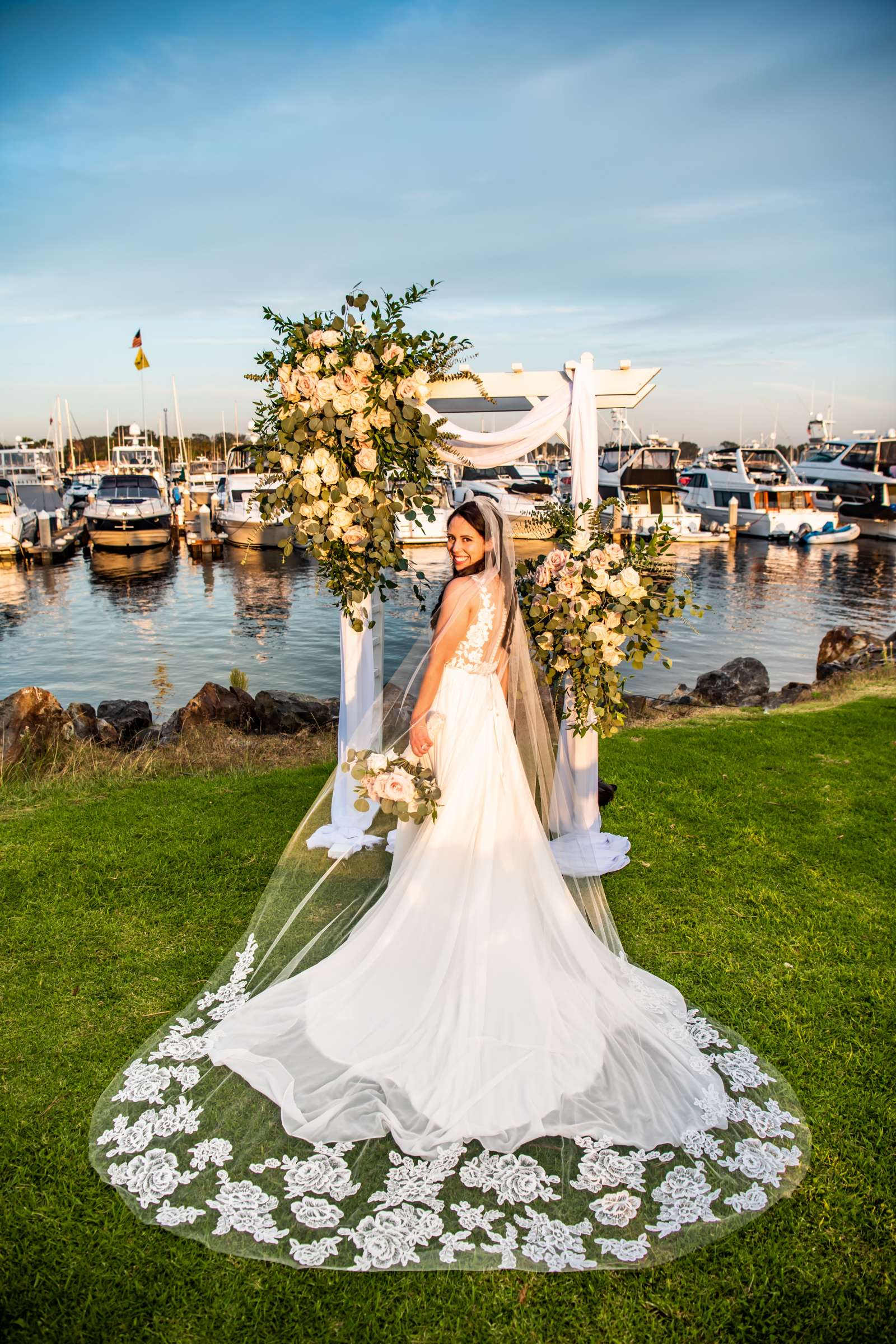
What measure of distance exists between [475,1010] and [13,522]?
1367 inches

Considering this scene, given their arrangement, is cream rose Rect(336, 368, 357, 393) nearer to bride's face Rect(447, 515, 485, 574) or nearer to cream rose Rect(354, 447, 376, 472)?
cream rose Rect(354, 447, 376, 472)

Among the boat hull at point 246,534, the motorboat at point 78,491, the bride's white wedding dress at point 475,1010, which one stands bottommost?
the bride's white wedding dress at point 475,1010

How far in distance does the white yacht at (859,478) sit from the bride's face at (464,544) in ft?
157

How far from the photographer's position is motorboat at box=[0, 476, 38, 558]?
33.1m

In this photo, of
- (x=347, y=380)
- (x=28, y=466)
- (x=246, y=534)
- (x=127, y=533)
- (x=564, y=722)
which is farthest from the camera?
(x=28, y=466)

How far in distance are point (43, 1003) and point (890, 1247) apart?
3.70 metres

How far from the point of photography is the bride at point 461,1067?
9.68ft

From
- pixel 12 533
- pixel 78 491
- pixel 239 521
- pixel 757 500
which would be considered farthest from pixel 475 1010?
pixel 78 491

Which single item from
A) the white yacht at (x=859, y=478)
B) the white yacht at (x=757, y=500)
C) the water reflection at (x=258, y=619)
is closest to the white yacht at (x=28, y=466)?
the water reflection at (x=258, y=619)

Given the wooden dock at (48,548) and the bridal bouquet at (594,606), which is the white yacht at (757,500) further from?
the bridal bouquet at (594,606)

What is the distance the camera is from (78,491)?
2375 inches

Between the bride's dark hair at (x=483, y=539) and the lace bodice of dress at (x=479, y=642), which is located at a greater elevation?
the bride's dark hair at (x=483, y=539)

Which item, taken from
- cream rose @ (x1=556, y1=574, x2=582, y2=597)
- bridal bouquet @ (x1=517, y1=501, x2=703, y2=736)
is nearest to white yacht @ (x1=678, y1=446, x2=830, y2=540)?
bridal bouquet @ (x1=517, y1=501, x2=703, y2=736)

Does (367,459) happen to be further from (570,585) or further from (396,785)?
(396,785)
